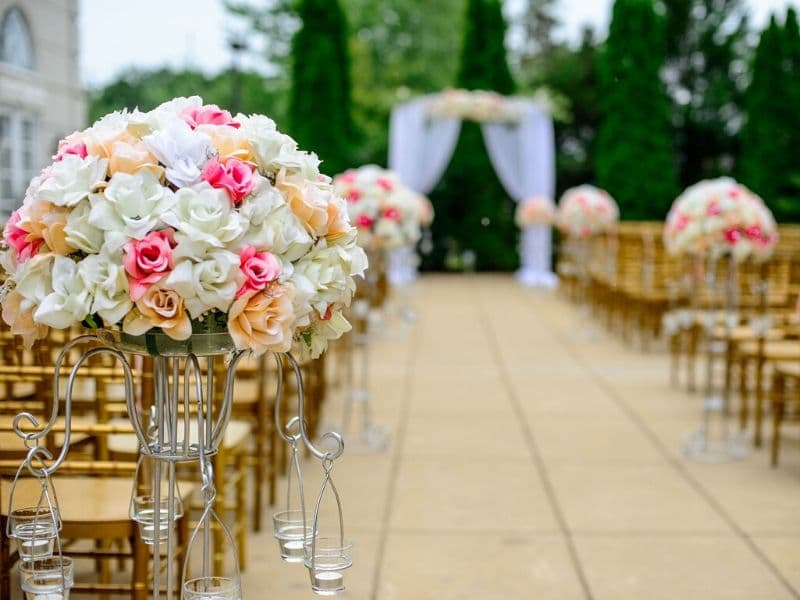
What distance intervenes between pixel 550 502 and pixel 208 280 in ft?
12.5

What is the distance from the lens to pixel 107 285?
1833 mm

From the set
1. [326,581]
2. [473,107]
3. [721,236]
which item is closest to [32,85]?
[721,236]

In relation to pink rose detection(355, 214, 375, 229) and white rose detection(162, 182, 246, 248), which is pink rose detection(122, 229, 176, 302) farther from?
pink rose detection(355, 214, 375, 229)

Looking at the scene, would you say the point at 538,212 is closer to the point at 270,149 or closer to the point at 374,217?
the point at 374,217

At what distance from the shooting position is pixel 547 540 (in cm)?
474

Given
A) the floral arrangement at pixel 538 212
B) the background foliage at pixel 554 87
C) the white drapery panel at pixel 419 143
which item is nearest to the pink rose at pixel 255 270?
the background foliage at pixel 554 87

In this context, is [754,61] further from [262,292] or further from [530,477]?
[262,292]

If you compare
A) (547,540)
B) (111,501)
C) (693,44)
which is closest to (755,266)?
(547,540)

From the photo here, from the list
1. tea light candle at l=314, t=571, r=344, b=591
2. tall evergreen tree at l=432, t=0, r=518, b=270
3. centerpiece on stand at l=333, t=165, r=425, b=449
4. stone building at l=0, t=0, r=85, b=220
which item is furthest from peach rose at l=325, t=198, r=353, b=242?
tall evergreen tree at l=432, t=0, r=518, b=270

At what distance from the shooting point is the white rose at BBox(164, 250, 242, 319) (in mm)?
1820

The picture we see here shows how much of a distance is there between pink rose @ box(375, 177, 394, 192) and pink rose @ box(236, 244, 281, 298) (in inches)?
188

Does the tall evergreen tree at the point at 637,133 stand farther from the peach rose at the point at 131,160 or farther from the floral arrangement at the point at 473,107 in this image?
the peach rose at the point at 131,160

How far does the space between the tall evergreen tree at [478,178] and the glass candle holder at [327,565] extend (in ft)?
61.7

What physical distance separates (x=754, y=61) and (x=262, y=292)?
727 inches
